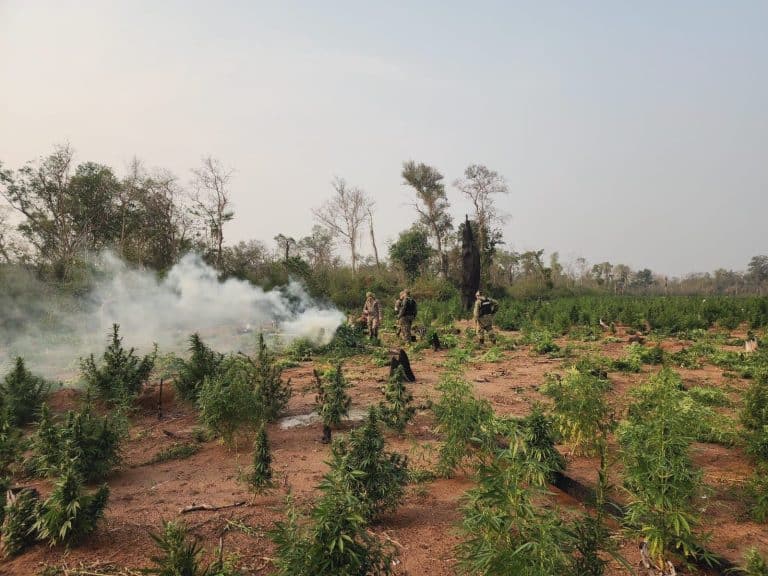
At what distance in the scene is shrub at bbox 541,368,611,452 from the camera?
563 cm

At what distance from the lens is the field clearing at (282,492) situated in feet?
12.8

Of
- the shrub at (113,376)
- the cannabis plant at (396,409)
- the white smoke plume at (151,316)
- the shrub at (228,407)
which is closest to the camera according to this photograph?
the shrub at (228,407)

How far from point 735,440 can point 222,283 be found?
21.3 meters

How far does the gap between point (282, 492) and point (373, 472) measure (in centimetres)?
145

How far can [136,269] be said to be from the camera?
25.7 m

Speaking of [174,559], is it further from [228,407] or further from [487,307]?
[487,307]

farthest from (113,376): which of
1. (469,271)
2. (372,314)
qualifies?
(469,271)

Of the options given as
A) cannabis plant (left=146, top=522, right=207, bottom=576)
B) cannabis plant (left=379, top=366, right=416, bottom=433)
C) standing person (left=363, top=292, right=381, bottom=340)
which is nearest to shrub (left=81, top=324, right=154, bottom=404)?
cannabis plant (left=379, top=366, right=416, bottom=433)

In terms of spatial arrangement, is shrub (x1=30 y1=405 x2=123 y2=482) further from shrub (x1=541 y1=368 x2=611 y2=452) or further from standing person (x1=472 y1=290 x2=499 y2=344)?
standing person (x1=472 y1=290 x2=499 y2=344)

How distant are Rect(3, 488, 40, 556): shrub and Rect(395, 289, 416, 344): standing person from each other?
1225cm

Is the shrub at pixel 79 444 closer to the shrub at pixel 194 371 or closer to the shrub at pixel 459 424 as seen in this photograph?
the shrub at pixel 194 371

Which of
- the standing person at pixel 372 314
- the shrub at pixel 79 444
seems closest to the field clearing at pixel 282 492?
the shrub at pixel 79 444

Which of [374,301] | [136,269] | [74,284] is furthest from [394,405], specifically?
[136,269]

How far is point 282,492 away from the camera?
5145 mm
